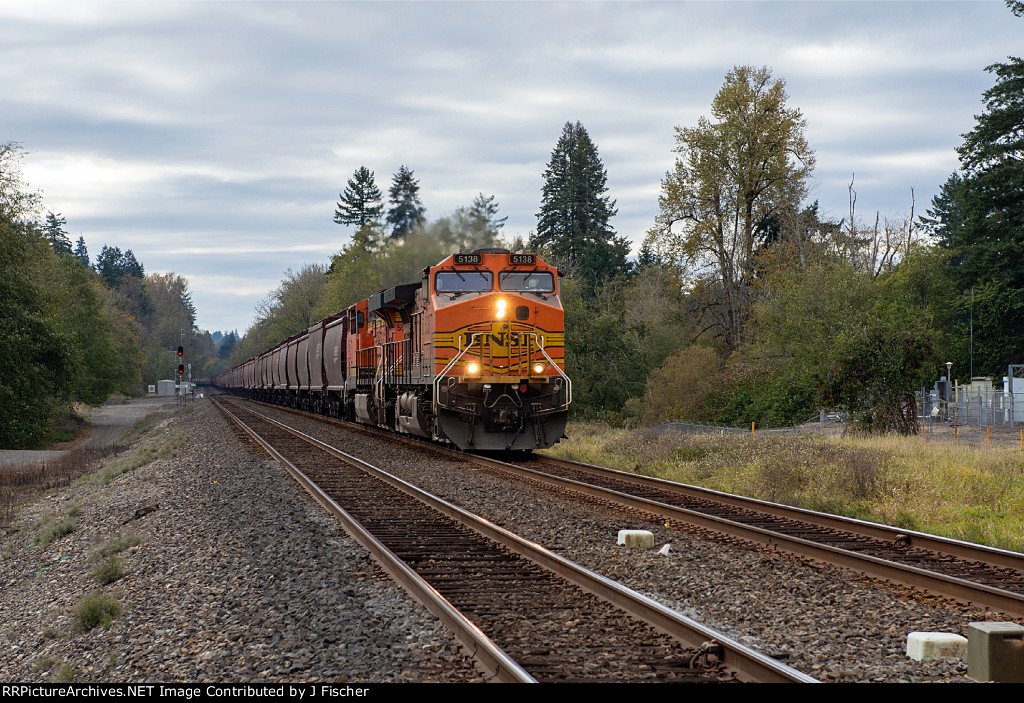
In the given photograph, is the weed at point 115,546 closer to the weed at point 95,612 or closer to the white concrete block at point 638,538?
the weed at point 95,612

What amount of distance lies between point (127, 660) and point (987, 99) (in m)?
45.9

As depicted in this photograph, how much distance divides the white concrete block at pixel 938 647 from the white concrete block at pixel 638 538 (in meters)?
3.49

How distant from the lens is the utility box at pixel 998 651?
14.9ft

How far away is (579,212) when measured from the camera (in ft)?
233

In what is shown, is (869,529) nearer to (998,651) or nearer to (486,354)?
(998,651)

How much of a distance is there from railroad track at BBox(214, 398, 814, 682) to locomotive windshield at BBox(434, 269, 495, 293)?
7.44 metres

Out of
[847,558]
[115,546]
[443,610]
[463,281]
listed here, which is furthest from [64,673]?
[463,281]

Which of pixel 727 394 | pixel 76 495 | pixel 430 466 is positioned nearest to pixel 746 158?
pixel 727 394

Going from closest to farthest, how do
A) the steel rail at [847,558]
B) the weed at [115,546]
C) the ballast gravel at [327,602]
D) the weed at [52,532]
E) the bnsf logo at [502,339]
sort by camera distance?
1. the ballast gravel at [327,602]
2. the steel rail at [847,558]
3. the weed at [115,546]
4. the weed at [52,532]
5. the bnsf logo at [502,339]

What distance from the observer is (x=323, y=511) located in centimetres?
1114

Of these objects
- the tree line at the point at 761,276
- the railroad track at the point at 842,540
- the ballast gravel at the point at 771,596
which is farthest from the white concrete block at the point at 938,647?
the tree line at the point at 761,276

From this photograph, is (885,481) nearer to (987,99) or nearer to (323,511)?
(323,511)

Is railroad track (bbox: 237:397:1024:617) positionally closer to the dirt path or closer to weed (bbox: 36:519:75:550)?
weed (bbox: 36:519:75:550)

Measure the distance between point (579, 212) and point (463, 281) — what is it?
2148 inches
